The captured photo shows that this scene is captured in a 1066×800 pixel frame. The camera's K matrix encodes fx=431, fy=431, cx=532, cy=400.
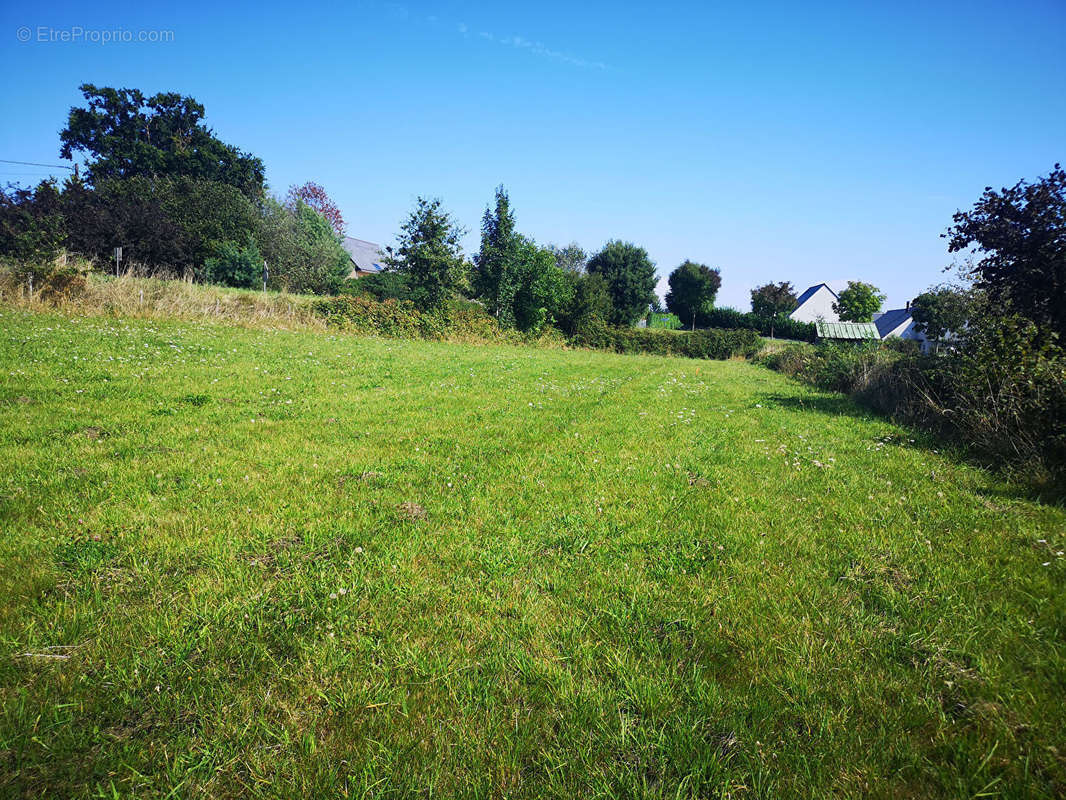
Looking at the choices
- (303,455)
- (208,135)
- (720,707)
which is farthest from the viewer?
(208,135)

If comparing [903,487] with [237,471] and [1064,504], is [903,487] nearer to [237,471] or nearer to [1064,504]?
[1064,504]

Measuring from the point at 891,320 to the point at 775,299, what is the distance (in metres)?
15.1

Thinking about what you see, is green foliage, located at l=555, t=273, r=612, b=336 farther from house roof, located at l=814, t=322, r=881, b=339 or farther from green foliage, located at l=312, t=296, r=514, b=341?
house roof, located at l=814, t=322, r=881, b=339

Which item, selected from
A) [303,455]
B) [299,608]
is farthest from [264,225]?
[299,608]

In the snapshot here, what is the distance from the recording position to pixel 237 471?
14.7ft

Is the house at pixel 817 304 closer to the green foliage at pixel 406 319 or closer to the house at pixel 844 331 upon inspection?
the house at pixel 844 331

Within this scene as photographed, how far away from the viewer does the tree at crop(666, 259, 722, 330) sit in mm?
64562

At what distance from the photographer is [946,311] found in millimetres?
14898

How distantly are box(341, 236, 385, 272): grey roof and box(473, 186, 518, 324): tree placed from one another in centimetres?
3345

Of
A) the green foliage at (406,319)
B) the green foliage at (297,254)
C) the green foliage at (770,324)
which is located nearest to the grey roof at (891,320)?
the green foliage at (770,324)

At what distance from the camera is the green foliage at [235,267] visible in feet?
103

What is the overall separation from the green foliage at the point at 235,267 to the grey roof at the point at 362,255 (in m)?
25.3

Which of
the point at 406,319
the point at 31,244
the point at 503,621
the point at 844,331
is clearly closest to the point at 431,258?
the point at 406,319

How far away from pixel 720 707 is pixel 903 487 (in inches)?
185
